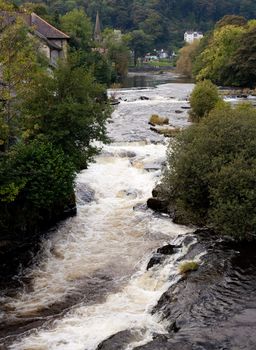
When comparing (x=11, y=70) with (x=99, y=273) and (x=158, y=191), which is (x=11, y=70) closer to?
(x=99, y=273)

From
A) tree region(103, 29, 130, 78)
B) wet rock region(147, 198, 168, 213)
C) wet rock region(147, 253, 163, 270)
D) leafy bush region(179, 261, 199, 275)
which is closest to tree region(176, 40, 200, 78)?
tree region(103, 29, 130, 78)

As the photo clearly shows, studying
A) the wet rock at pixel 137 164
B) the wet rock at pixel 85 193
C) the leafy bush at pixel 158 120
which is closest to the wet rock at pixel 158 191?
the wet rock at pixel 85 193

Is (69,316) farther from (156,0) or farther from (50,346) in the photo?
(156,0)

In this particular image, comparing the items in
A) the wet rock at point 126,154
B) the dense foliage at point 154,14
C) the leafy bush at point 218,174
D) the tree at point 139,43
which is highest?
the dense foliage at point 154,14

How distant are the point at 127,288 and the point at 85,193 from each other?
10456mm

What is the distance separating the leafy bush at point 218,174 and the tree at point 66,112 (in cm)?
505

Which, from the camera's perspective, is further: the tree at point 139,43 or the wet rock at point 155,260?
the tree at point 139,43

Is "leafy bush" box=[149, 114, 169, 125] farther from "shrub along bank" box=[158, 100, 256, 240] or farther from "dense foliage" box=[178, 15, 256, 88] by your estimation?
"dense foliage" box=[178, 15, 256, 88]

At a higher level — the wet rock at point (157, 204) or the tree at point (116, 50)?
the tree at point (116, 50)

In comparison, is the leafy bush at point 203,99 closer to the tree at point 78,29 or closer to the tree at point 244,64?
the tree at point 78,29

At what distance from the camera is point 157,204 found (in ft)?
79.3

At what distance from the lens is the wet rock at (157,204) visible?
24000mm

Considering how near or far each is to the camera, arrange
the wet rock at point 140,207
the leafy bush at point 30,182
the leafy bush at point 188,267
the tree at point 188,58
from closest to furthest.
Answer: the leafy bush at point 188,267 < the leafy bush at point 30,182 < the wet rock at point 140,207 < the tree at point 188,58

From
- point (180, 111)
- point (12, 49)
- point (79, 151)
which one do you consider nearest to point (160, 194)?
point (79, 151)
